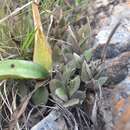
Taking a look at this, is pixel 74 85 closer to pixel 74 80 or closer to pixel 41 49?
pixel 74 80

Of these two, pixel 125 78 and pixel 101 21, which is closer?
pixel 125 78

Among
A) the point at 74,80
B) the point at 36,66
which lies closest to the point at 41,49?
the point at 36,66

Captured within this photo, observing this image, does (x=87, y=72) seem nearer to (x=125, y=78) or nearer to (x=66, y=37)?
(x=125, y=78)

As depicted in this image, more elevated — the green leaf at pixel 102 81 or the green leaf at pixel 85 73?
the green leaf at pixel 85 73

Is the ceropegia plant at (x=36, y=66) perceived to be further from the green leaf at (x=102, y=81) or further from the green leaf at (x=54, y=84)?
the green leaf at (x=102, y=81)

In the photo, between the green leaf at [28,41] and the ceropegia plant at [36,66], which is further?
the green leaf at [28,41]

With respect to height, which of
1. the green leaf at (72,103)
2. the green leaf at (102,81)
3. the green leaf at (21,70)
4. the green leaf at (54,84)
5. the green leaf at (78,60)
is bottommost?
the green leaf at (72,103)

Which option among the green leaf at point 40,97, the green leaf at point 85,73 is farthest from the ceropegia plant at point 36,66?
the green leaf at point 85,73

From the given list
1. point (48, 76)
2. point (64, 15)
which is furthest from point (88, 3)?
point (48, 76)
